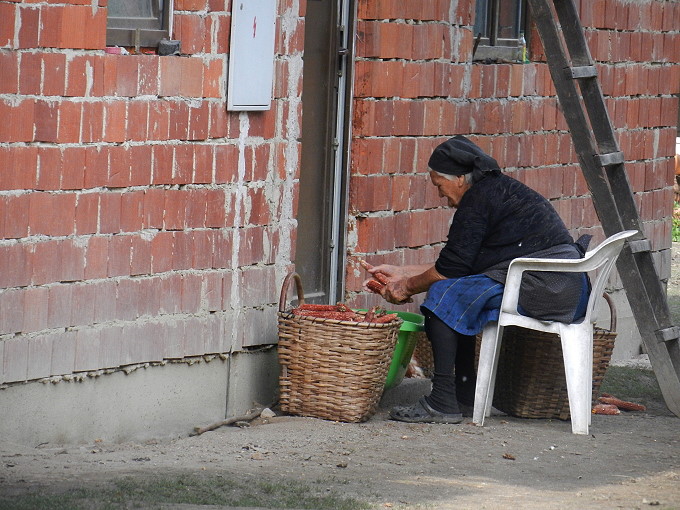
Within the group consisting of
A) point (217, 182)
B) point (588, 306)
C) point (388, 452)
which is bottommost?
point (388, 452)

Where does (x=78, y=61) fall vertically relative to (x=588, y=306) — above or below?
above

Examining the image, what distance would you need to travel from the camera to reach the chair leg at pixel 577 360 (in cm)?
669

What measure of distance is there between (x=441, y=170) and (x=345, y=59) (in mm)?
948

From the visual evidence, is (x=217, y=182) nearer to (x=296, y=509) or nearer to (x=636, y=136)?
(x=296, y=509)

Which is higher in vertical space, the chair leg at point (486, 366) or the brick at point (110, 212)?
the brick at point (110, 212)

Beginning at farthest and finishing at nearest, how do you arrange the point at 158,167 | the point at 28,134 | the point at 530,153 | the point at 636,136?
the point at 636,136 → the point at 530,153 → the point at 158,167 → the point at 28,134

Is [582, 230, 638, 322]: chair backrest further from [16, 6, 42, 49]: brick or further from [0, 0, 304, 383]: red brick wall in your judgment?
[16, 6, 42, 49]: brick

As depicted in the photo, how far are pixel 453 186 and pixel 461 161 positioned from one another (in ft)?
0.50

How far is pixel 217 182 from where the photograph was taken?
6.42 meters

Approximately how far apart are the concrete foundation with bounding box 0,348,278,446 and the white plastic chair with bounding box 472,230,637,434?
44.4 inches

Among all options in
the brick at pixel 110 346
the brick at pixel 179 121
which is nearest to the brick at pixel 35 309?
the brick at pixel 110 346

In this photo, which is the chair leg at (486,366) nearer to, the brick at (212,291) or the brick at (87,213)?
the brick at (212,291)

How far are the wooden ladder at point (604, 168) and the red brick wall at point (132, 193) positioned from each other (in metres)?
1.50

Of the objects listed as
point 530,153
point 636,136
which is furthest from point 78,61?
point 636,136
